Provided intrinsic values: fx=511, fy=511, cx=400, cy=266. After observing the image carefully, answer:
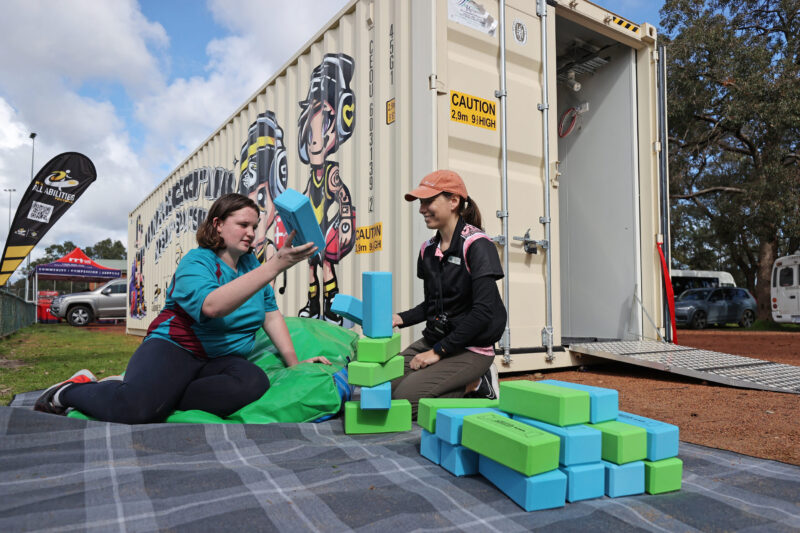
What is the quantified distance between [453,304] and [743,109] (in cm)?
1500

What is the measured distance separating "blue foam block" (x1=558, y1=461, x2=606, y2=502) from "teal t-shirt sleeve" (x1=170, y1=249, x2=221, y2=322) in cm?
175

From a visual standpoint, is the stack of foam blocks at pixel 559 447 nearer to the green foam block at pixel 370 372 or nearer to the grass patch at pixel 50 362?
the green foam block at pixel 370 372

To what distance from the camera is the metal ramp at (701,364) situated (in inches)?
155

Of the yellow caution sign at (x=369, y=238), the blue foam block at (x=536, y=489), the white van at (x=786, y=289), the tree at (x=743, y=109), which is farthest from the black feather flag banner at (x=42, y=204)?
the white van at (x=786, y=289)

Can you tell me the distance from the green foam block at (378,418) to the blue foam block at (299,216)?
2.71ft

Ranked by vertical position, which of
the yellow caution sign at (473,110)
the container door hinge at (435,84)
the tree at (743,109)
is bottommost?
the yellow caution sign at (473,110)

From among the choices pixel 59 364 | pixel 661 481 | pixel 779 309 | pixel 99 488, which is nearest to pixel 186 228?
pixel 59 364

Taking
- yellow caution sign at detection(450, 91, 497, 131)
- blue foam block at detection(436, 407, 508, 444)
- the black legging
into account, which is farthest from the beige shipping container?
blue foam block at detection(436, 407, 508, 444)

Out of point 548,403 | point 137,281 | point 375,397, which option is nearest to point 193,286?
point 375,397

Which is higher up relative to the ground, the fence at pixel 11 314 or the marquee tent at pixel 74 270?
the marquee tent at pixel 74 270

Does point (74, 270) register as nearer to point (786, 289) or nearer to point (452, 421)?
point (452, 421)

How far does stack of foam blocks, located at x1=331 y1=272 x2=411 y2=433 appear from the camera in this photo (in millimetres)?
2393

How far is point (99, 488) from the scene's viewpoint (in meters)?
1.66

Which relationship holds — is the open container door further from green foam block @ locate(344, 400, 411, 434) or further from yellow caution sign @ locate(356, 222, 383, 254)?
green foam block @ locate(344, 400, 411, 434)
